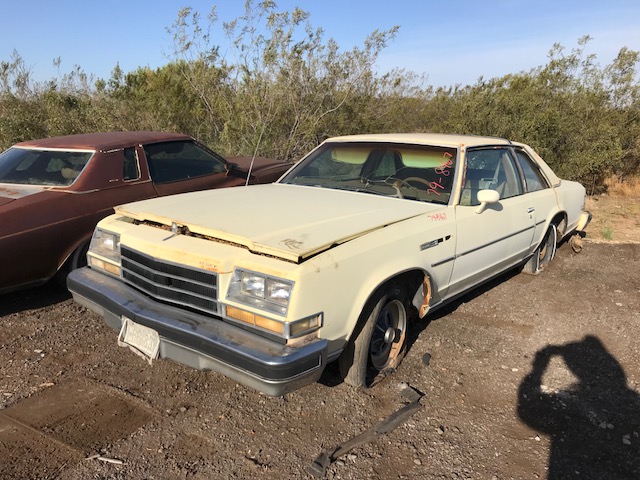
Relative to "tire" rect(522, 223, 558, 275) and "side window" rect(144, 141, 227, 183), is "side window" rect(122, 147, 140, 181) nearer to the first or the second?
"side window" rect(144, 141, 227, 183)

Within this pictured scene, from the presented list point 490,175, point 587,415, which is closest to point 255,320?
point 587,415

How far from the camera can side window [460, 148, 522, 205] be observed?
3.92 m

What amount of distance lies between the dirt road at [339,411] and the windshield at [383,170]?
1199 millimetres

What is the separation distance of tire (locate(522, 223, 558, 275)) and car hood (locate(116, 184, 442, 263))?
2380 mm

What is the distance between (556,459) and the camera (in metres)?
2.58

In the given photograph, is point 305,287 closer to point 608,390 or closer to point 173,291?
point 173,291

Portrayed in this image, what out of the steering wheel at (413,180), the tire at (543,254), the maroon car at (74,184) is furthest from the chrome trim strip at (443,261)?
the maroon car at (74,184)

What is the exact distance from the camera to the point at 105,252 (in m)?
3.38

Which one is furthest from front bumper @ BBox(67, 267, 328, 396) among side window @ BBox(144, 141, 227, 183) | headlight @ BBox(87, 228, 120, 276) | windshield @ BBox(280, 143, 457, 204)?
side window @ BBox(144, 141, 227, 183)

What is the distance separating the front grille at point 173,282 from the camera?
104 inches

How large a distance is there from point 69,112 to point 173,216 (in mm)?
9588

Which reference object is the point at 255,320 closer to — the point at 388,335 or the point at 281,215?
the point at 281,215

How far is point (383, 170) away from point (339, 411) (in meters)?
2.06

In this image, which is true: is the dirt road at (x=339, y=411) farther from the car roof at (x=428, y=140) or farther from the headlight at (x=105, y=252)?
the car roof at (x=428, y=140)
